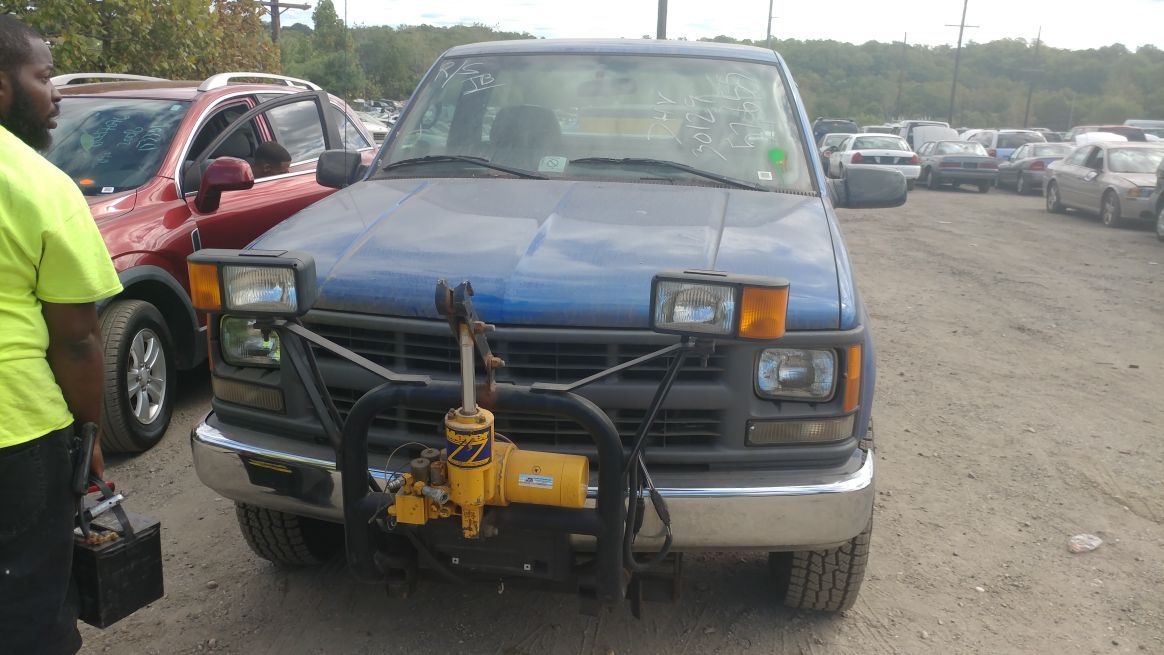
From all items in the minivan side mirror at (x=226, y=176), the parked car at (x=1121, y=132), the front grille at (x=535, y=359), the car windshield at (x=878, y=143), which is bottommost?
the car windshield at (x=878, y=143)

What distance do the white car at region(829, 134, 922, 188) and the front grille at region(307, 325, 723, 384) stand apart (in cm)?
2204

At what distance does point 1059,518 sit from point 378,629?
306 centimetres

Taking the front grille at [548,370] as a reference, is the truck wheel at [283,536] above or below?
below

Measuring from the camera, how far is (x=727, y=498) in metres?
2.65

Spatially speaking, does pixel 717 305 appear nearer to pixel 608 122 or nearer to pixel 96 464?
pixel 96 464

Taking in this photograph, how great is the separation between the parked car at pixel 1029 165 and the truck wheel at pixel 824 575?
2307 cm

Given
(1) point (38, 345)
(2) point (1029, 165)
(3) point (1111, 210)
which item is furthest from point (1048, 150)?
(1) point (38, 345)

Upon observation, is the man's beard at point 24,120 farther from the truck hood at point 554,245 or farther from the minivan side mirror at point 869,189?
the minivan side mirror at point 869,189

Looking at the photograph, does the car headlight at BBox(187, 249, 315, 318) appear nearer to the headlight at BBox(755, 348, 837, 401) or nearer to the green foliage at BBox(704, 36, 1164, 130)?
the headlight at BBox(755, 348, 837, 401)

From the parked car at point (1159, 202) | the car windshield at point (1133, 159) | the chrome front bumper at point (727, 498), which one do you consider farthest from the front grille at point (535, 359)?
the car windshield at point (1133, 159)

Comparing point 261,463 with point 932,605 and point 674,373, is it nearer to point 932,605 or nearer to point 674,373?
point 674,373

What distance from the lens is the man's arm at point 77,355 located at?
7.29 feet

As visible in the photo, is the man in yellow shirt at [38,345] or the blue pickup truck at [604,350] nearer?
the man in yellow shirt at [38,345]

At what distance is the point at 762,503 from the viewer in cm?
266
